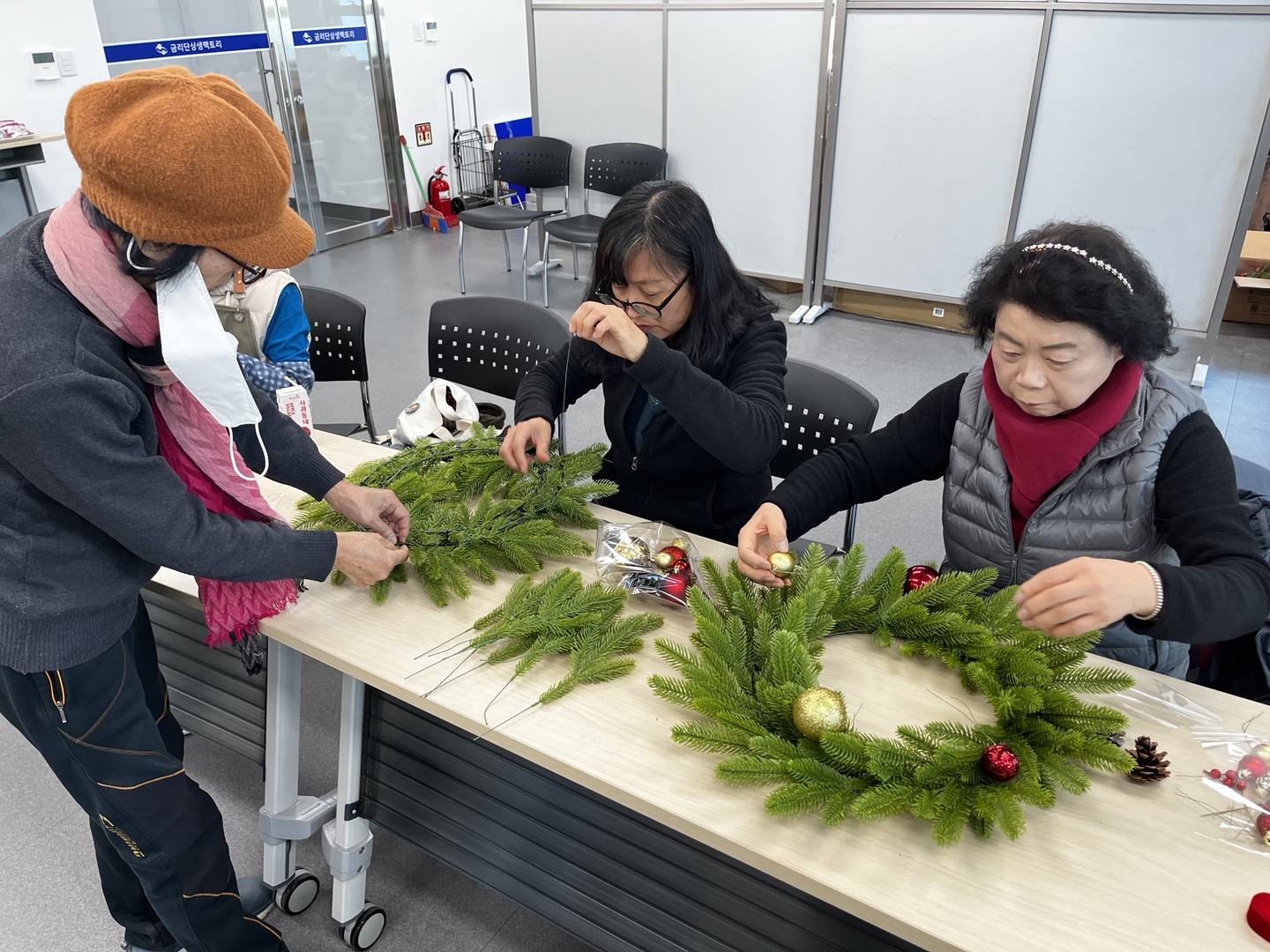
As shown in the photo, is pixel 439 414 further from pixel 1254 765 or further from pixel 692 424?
pixel 1254 765

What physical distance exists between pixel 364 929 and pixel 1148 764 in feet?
4.87

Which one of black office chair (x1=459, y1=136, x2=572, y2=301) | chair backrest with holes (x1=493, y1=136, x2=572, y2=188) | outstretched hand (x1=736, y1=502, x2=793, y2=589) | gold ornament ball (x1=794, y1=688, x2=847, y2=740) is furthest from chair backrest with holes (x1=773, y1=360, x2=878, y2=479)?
chair backrest with holes (x1=493, y1=136, x2=572, y2=188)

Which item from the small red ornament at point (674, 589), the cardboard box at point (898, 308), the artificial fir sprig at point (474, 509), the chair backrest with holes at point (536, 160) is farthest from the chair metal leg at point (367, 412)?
the cardboard box at point (898, 308)

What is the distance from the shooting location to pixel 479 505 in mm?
1669

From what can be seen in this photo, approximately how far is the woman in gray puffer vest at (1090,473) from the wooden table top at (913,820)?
6.9 inches

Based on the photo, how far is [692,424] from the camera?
160cm

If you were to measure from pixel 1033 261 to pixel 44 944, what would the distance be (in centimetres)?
228

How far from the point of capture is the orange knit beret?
938mm

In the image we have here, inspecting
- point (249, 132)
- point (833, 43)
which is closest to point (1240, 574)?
point (249, 132)

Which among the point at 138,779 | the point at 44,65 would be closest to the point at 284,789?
the point at 138,779

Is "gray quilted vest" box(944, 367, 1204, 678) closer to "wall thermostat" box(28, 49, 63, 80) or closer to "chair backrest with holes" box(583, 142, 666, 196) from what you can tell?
"chair backrest with holes" box(583, 142, 666, 196)

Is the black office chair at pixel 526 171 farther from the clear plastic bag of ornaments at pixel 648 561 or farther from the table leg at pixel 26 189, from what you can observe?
the clear plastic bag of ornaments at pixel 648 561

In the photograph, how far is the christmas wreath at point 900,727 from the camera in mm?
1033

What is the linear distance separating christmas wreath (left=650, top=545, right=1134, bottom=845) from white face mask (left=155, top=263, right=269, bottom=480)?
2.25 feet
